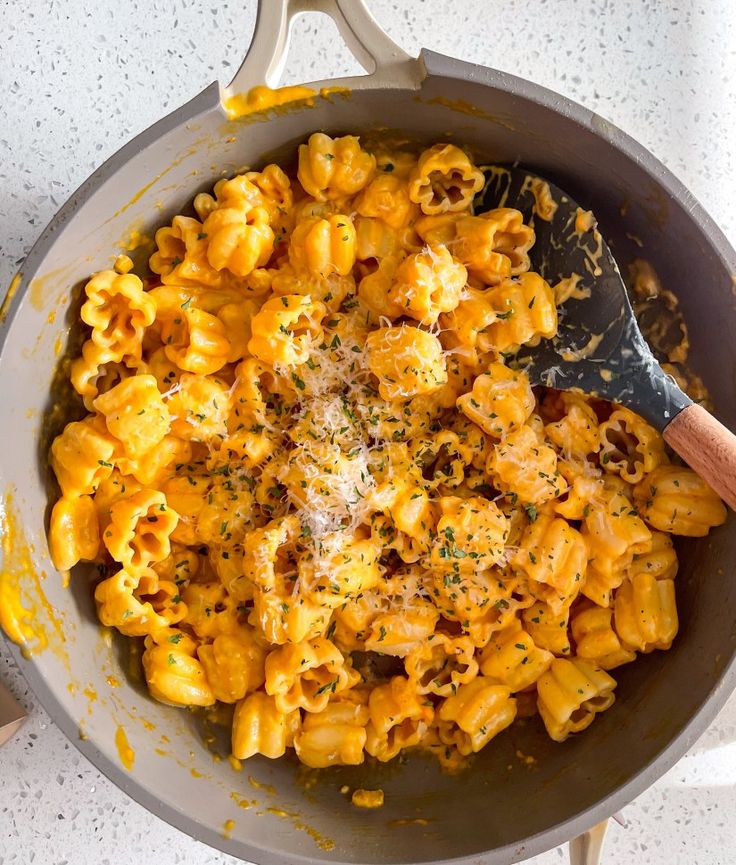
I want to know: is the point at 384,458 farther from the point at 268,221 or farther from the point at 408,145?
the point at 408,145

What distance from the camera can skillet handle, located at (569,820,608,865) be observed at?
1589 mm

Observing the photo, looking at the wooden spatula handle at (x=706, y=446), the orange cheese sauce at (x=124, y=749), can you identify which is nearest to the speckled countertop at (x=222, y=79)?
the orange cheese sauce at (x=124, y=749)

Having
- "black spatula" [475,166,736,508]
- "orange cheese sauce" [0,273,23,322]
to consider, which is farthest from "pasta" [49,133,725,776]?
"orange cheese sauce" [0,273,23,322]

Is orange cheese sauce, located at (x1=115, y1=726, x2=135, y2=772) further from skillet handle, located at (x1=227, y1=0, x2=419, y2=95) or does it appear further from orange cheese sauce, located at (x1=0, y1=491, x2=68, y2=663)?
skillet handle, located at (x1=227, y1=0, x2=419, y2=95)

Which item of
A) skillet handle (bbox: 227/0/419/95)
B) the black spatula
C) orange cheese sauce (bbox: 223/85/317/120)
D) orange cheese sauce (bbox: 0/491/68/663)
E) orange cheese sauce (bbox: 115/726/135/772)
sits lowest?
orange cheese sauce (bbox: 115/726/135/772)

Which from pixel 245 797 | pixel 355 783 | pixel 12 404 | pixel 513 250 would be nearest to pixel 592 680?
pixel 355 783

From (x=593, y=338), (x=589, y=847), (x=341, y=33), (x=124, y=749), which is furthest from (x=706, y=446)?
(x=124, y=749)

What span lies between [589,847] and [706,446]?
0.75m

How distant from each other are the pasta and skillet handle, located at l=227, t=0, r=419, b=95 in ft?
0.57

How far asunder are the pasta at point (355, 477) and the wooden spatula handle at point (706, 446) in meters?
0.12

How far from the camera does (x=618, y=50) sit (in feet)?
6.17

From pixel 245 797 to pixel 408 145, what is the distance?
1.25 metres

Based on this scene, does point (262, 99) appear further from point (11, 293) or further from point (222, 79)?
point (11, 293)

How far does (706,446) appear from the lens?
1490mm
